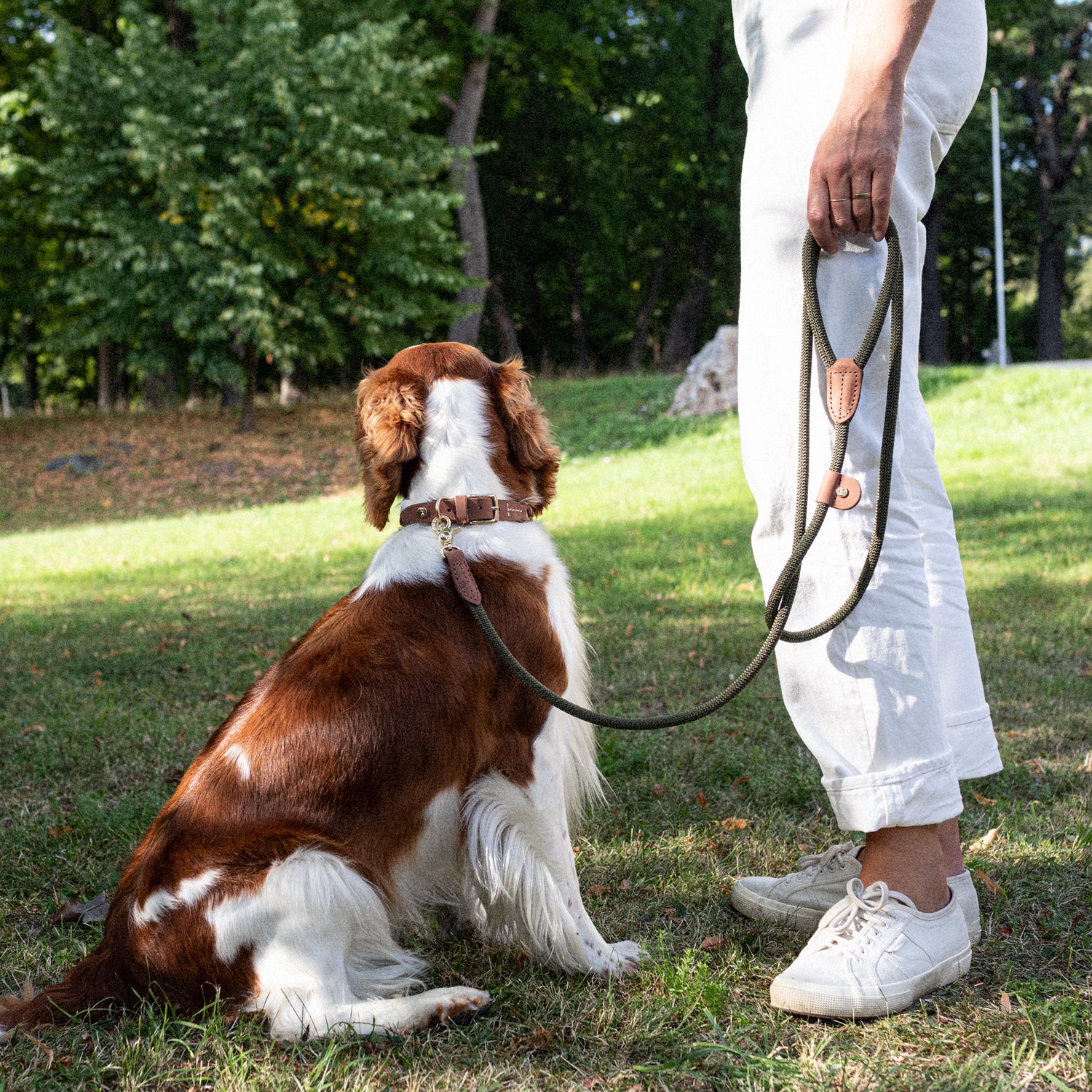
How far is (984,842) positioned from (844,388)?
1496 millimetres

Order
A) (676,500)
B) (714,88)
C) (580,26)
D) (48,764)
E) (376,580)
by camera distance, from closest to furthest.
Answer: (376,580)
(48,764)
(676,500)
(580,26)
(714,88)

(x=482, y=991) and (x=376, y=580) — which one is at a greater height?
(x=376, y=580)

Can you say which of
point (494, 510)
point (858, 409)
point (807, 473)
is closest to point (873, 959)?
point (807, 473)

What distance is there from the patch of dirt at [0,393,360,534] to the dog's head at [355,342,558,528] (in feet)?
30.6

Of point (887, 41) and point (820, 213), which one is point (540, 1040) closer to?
point (820, 213)

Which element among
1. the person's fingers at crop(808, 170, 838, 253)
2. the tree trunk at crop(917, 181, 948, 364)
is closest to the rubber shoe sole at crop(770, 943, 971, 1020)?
the person's fingers at crop(808, 170, 838, 253)

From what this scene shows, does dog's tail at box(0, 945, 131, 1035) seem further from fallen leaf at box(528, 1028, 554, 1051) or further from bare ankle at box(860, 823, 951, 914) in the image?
bare ankle at box(860, 823, 951, 914)

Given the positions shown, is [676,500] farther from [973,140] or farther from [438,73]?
[973,140]

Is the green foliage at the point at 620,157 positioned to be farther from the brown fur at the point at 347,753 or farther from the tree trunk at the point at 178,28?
the brown fur at the point at 347,753

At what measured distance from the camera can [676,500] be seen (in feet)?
32.9

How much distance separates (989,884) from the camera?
8.28 ft

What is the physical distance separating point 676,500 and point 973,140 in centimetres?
2446

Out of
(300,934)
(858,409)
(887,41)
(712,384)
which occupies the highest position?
(712,384)

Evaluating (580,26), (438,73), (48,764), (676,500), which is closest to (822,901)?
(48,764)
